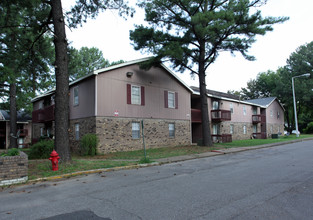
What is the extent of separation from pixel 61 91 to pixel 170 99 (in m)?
12.9

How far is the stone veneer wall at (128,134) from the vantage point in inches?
663

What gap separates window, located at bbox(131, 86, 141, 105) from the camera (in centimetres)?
1906

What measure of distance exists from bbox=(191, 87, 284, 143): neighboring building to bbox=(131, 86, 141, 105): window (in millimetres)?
6670

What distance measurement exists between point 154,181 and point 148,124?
12.4 meters

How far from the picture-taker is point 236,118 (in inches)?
1264

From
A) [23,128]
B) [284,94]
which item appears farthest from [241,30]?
[284,94]

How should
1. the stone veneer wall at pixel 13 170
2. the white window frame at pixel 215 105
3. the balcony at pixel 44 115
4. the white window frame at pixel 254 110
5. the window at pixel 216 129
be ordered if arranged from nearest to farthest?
the stone veneer wall at pixel 13 170, the balcony at pixel 44 115, the window at pixel 216 129, the white window frame at pixel 215 105, the white window frame at pixel 254 110

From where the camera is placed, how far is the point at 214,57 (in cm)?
2050

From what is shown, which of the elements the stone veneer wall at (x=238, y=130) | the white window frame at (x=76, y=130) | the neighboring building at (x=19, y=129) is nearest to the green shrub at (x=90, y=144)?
the white window frame at (x=76, y=130)

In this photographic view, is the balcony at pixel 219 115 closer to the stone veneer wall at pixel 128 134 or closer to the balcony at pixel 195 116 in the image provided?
the balcony at pixel 195 116

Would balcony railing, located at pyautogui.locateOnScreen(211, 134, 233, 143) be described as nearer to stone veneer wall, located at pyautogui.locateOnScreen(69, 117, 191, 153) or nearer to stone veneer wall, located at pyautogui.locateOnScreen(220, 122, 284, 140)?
stone veneer wall, located at pyautogui.locateOnScreen(220, 122, 284, 140)

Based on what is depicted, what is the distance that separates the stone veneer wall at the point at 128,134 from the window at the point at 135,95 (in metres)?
1.48

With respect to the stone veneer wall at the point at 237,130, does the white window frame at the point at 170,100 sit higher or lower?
higher

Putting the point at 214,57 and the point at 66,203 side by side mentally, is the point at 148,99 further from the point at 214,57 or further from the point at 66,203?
the point at 66,203
